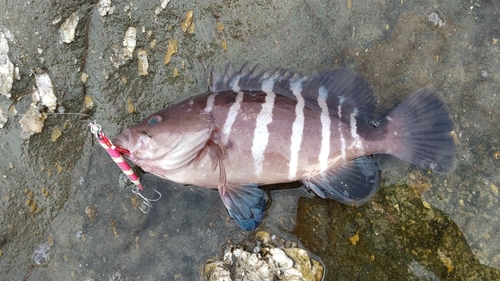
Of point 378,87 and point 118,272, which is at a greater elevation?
point 378,87

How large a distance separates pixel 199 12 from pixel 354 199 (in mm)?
1654

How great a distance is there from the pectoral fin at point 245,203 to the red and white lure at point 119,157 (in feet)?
1.74

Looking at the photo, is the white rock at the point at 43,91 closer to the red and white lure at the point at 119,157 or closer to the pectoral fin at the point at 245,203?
the red and white lure at the point at 119,157

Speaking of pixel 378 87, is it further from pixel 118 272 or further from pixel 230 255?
pixel 118 272

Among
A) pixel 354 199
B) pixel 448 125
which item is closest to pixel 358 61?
pixel 448 125

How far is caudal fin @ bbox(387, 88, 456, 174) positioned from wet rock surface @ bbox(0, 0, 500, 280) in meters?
0.14

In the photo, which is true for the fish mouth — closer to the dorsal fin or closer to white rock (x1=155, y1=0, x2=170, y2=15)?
the dorsal fin

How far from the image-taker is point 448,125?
9.45ft

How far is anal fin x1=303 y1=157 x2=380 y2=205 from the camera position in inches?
117

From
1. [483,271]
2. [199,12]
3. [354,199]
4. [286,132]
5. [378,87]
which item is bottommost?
[483,271]

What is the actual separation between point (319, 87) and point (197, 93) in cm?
84

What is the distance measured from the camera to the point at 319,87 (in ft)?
9.92

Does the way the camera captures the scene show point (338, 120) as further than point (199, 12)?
No

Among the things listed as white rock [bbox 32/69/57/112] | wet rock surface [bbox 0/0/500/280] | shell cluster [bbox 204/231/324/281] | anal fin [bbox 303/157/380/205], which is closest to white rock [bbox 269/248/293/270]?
shell cluster [bbox 204/231/324/281]
